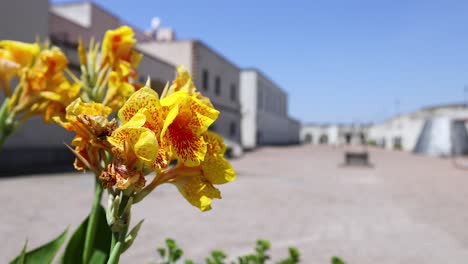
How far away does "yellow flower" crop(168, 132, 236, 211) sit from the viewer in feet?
2.52

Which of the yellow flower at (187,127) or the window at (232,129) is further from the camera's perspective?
the window at (232,129)

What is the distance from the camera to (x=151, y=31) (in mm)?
33719

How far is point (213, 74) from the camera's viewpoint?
25812mm

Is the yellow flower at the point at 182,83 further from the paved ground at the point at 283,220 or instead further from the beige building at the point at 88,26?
the beige building at the point at 88,26

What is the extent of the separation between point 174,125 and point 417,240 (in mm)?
5140

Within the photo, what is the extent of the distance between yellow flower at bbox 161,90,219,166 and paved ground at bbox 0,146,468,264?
3.41 m

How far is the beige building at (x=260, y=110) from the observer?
3588cm

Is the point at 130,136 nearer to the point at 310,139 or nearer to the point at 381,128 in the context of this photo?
the point at 381,128

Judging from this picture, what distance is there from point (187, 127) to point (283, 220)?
5523 mm

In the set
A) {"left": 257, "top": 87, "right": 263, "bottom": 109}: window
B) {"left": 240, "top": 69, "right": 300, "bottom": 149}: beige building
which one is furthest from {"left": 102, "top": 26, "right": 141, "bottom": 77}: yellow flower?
{"left": 257, "top": 87, "right": 263, "bottom": 109}: window

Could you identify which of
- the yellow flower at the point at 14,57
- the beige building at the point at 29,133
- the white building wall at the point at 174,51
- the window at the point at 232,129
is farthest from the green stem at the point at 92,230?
the window at the point at 232,129

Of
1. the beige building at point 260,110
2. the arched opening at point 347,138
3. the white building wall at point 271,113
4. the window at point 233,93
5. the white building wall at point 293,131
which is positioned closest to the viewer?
the window at point 233,93

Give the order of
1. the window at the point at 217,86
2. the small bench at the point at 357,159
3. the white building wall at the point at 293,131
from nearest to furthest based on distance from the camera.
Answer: the small bench at the point at 357,159, the window at the point at 217,86, the white building wall at the point at 293,131

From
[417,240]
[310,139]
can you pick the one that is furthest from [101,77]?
[310,139]
